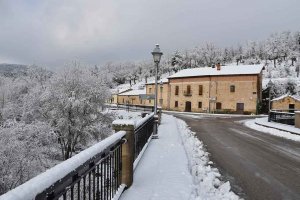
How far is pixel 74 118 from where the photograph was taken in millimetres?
23078

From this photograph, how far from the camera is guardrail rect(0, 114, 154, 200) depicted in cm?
196

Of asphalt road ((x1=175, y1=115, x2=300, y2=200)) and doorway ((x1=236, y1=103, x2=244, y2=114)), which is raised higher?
doorway ((x1=236, y1=103, x2=244, y2=114))

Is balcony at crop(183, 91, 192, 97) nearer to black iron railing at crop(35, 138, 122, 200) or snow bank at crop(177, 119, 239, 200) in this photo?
snow bank at crop(177, 119, 239, 200)

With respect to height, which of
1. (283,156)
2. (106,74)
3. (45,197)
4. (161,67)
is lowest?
(283,156)

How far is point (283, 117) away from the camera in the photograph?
24.6 meters

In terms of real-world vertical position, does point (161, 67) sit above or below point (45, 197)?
above

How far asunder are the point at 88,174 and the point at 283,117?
930 inches

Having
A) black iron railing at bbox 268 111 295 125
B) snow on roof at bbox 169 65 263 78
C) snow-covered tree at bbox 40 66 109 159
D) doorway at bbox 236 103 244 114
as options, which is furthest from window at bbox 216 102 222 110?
snow-covered tree at bbox 40 66 109 159


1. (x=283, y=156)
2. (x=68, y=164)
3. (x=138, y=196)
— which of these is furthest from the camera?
(x=283, y=156)

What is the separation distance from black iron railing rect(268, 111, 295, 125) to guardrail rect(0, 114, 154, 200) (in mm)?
19017

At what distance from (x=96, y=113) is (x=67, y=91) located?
9.06 ft

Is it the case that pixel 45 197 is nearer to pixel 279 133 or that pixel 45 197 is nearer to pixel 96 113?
pixel 279 133

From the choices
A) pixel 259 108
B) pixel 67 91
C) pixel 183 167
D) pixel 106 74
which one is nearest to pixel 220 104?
pixel 259 108

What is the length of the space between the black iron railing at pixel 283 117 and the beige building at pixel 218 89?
862 inches
